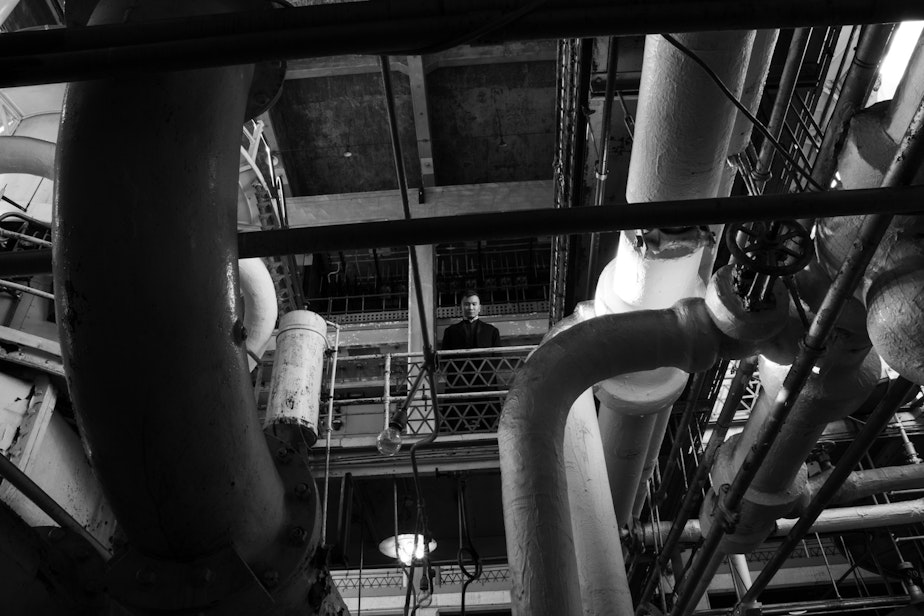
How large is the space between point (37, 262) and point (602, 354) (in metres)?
Result: 2.59

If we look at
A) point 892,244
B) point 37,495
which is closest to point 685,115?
point 892,244

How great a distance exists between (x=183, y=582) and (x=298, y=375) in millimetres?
4035

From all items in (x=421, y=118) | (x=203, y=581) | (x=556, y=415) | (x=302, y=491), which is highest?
(x=421, y=118)

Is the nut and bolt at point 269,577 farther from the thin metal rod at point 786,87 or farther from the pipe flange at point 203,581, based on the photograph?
the thin metal rod at point 786,87

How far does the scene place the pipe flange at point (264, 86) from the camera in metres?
2.46

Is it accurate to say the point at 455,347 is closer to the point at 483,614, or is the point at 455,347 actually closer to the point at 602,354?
the point at 483,614

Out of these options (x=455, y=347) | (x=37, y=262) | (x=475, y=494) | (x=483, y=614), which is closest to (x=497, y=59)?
(x=455, y=347)

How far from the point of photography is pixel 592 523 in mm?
4918

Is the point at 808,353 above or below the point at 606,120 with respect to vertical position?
below

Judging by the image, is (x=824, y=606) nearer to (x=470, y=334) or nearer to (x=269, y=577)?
(x=470, y=334)

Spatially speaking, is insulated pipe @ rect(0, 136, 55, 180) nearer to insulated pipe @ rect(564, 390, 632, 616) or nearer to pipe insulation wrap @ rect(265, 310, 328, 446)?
pipe insulation wrap @ rect(265, 310, 328, 446)

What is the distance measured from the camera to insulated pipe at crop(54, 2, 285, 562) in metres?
1.89

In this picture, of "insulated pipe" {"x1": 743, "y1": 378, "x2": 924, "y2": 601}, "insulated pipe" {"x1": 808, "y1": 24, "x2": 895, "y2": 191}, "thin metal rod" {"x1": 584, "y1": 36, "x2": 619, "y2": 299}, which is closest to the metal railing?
"thin metal rod" {"x1": 584, "y1": 36, "x2": 619, "y2": 299}

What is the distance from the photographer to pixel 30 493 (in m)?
2.64
